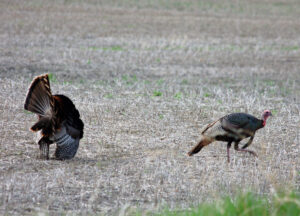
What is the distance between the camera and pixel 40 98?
24.2 feet

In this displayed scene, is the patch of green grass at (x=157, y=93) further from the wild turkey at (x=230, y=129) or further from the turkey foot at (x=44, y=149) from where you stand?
the turkey foot at (x=44, y=149)

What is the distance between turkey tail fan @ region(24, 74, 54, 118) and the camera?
23.9 ft

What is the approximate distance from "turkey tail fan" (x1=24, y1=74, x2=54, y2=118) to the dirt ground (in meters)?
0.59

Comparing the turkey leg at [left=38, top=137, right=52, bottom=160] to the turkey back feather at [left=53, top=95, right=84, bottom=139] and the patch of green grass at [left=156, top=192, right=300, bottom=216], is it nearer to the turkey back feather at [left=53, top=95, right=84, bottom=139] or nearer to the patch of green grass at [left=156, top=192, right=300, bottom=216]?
the turkey back feather at [left=53, top=95, right=84, bottom=139]

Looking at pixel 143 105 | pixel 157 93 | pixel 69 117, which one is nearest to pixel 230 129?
pixel 69 117

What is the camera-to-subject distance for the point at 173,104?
11227 millimetres

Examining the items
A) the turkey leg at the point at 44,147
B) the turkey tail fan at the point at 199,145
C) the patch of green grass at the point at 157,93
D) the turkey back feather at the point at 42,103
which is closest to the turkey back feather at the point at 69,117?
the turkey back feather at the point at 42,103

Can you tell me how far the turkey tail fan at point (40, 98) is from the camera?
7.29 meters

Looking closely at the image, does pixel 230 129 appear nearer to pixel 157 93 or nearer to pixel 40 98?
pixel 40 98

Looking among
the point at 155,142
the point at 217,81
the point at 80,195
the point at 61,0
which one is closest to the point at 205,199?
the point at 80,195

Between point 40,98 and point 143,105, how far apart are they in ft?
12.6

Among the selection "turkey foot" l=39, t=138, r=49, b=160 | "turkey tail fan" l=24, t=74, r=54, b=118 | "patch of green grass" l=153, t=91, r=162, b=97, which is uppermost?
"turkey tail fan" l=24, t=74, r=54, b=118

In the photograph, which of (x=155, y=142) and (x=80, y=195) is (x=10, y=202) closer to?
(x=80, y=195)

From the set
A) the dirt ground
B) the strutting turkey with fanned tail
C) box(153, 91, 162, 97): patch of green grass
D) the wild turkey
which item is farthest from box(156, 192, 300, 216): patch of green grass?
box(153, 91, 162, 97): patch of green grass
